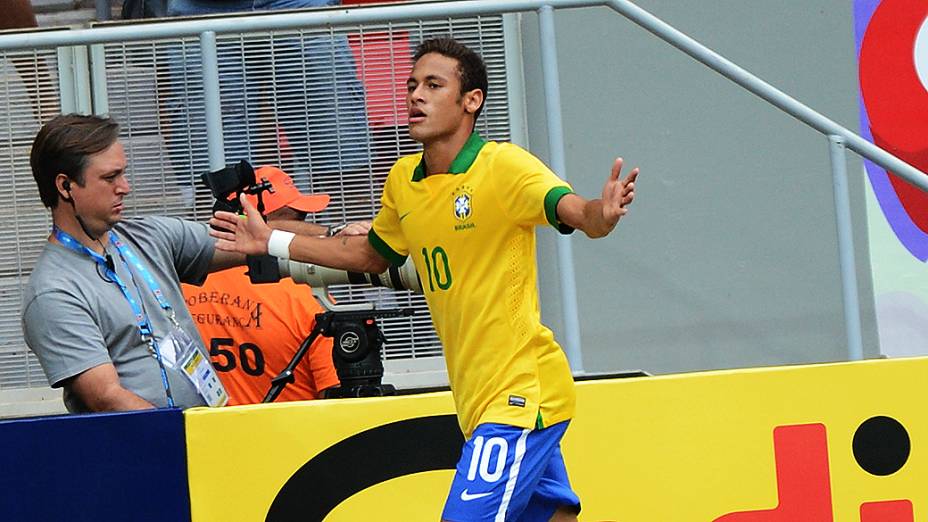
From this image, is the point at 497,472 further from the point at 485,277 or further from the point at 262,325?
the point at 262,325

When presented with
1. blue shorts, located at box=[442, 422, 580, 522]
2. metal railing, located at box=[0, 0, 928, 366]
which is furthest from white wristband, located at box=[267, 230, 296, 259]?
blue shorts, located at box=[442, 422, 580, 522]

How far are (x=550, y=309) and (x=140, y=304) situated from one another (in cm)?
170

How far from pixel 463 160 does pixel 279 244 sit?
708mm

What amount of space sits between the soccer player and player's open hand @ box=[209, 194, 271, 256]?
0.12 ft

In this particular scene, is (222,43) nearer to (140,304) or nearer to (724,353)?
(140,304)

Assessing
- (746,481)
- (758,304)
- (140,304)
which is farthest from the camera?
(758,304)

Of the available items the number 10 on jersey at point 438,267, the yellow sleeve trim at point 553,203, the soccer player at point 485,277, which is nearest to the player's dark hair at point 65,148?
the soccer player at point 485,277

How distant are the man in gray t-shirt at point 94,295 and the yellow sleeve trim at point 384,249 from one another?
767mm

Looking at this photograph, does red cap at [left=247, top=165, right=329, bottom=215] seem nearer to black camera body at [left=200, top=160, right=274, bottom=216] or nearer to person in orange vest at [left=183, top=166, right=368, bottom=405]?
person in orange vest at [left=183, top=166, right=368, bottom=405]

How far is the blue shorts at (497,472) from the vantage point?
14.6 feet

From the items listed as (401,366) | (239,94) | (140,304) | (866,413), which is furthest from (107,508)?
(866,413)

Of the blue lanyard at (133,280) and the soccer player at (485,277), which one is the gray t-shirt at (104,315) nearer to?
the blue lanyard at (133,280)

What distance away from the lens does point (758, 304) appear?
6988 millimetres

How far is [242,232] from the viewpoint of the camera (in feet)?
16.4
